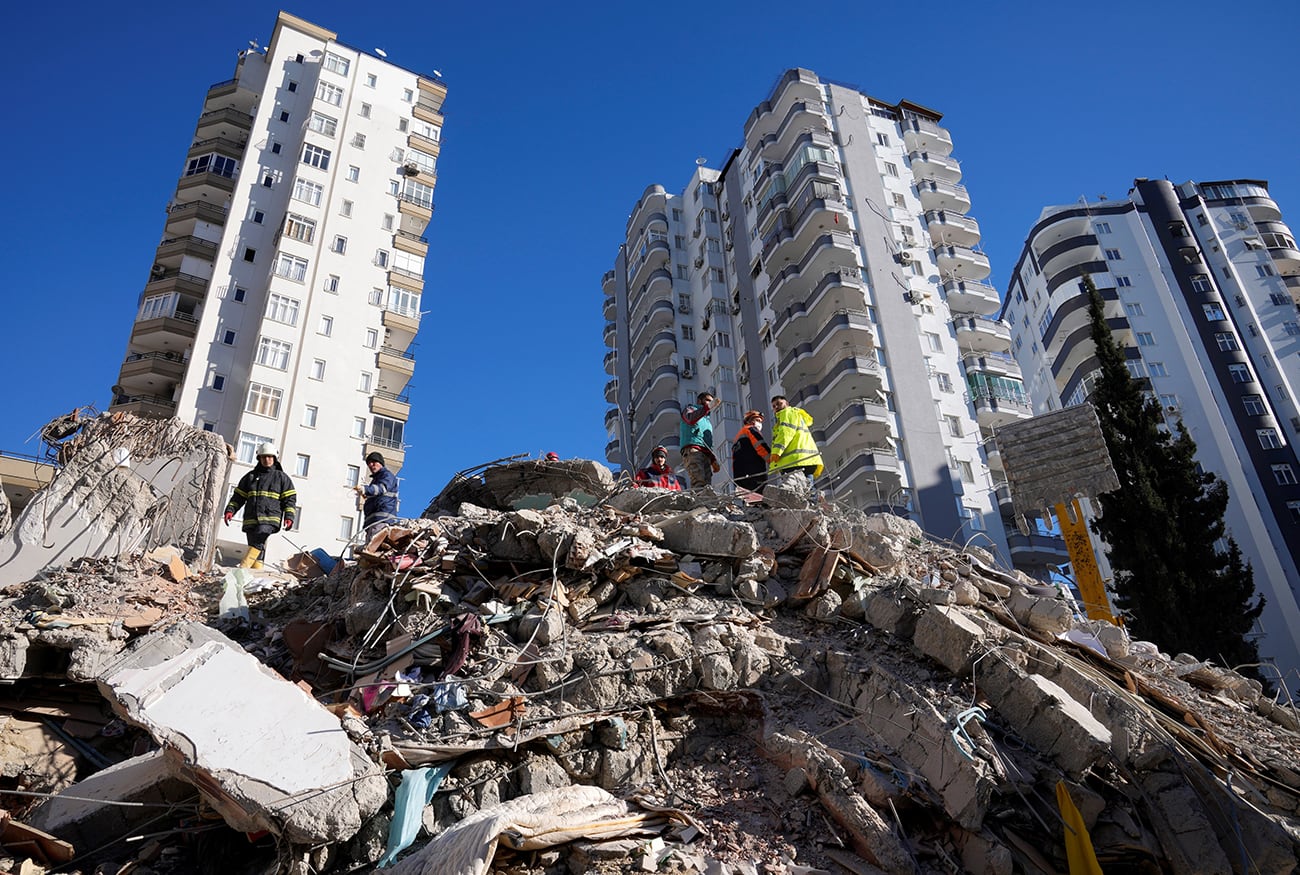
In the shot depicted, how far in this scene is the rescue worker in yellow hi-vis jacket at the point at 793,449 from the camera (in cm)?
1117

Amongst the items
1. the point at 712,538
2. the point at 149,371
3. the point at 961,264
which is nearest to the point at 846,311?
the point at 961,264

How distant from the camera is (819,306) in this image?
4141 centimetres

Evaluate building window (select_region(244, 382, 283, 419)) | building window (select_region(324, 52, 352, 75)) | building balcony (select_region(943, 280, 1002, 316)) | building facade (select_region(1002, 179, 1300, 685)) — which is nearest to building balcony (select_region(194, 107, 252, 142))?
building window (select_region(324, 52, 352, 75))

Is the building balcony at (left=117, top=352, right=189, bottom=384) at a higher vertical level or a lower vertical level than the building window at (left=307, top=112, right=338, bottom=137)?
lower

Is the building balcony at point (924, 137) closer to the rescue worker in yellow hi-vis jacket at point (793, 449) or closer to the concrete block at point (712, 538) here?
the rescue worker in yellow hi-vis jacket at point (793, 449)

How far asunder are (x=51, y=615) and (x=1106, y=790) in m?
8.35

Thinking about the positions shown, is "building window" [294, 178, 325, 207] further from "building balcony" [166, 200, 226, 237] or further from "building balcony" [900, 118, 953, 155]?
"building balcony" [900, 118, 953, 155]

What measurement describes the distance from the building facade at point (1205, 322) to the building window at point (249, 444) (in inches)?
1622

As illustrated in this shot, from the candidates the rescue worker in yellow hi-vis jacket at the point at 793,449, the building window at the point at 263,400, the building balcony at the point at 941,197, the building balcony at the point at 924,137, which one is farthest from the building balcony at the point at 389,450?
the building balcony at the point at 924,137

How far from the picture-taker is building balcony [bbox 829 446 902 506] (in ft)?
116

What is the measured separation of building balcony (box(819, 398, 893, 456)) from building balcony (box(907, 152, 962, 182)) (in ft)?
54.3

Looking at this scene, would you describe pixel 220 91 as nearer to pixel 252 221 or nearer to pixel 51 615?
pixel 252 221

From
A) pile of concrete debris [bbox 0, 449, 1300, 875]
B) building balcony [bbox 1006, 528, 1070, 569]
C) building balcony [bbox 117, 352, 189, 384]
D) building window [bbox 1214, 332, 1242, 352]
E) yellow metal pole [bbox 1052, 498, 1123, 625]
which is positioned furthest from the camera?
building window [bbox 1214, 332, 1242, 352]

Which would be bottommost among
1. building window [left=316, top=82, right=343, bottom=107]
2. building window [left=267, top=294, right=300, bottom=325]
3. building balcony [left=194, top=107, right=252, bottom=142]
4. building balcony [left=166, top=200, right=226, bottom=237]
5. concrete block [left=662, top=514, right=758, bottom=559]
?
concrete block [left=662, top=514, right=758, bottom=559]
